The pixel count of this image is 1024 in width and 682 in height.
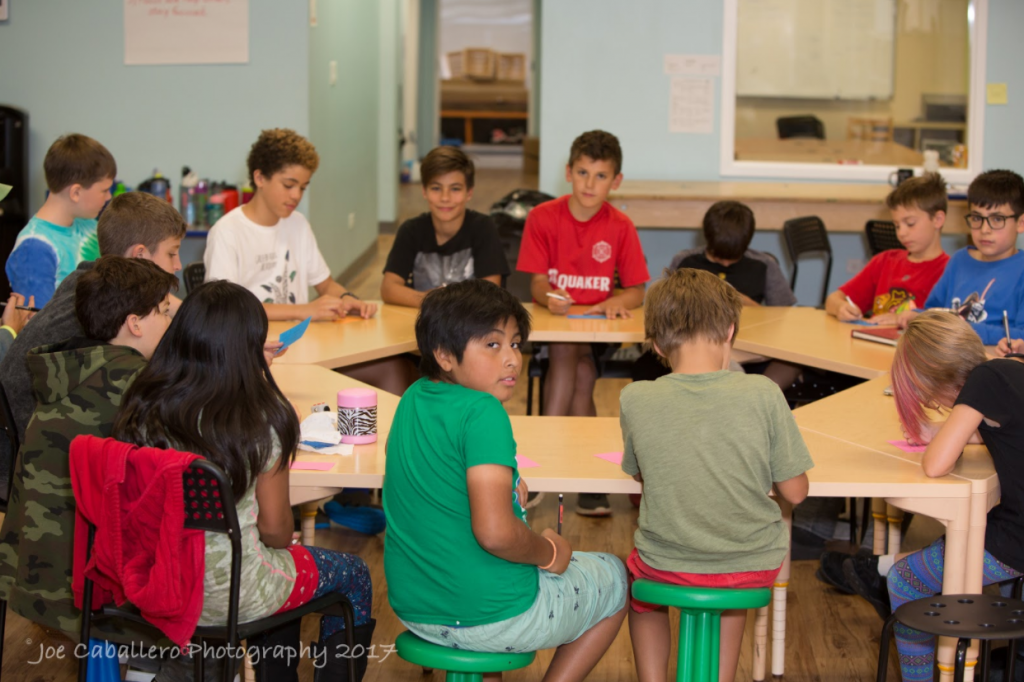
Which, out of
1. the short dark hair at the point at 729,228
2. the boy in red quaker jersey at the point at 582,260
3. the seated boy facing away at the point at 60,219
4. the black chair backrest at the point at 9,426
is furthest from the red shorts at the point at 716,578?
the seated boy facing away at the point at 60,219

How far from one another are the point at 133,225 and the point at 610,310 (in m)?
1.50

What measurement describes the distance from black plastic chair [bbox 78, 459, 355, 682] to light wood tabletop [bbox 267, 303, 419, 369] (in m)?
1.05

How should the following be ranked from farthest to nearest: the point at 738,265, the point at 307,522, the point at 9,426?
the point at 738,265 → the point at 307,522 → the point at 9,426

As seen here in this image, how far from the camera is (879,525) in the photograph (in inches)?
113

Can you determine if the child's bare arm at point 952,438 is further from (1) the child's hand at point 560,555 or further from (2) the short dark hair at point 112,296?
(2) the short dark hair at point 112,296

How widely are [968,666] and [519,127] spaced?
13.2m

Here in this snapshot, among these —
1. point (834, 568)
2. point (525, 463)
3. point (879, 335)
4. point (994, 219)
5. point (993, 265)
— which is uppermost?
point (994, 219)

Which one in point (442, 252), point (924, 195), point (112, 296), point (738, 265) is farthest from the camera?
point (738, 265)

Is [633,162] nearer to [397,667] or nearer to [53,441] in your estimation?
[397,667]

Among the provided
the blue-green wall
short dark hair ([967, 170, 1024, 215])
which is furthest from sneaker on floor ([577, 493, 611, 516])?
the blue-green wall

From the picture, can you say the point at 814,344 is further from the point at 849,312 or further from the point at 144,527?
the point at 144,527

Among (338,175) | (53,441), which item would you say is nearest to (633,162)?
(338,175)

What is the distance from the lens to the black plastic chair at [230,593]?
1.62m

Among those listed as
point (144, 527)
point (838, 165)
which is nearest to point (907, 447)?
point (144, 527)
